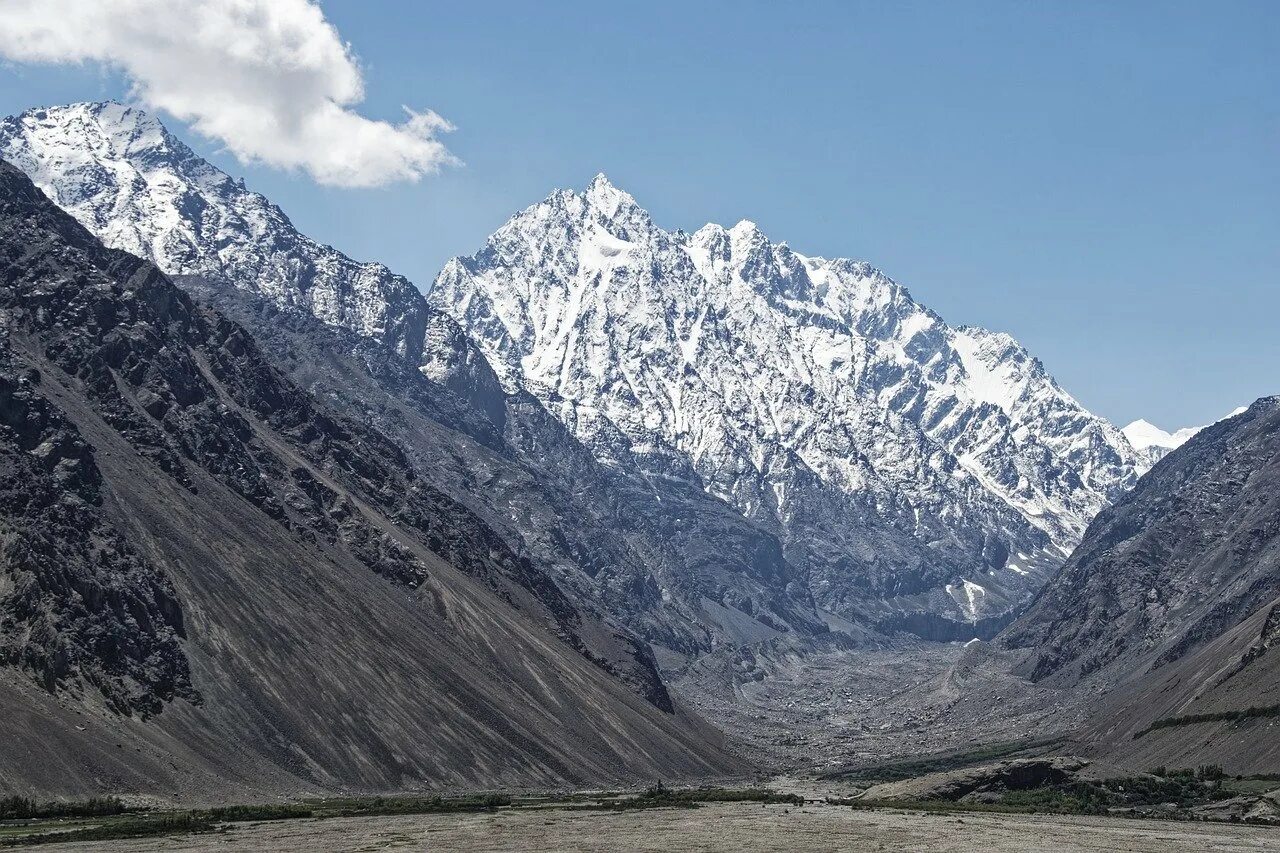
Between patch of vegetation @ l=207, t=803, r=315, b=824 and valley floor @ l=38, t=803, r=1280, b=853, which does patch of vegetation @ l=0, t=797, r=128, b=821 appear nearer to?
patch of vegetation @ l=207, t=803, r=315, b=824

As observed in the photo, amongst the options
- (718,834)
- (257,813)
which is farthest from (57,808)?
(718,834)

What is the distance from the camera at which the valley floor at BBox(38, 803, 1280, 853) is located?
14412 cm

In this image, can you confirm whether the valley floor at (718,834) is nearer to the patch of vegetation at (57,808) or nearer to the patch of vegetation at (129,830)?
the patch of vegetation at (129,830)

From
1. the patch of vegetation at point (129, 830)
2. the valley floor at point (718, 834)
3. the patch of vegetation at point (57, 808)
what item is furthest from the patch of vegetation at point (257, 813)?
→ the patch of vegetation at point (57, 808)

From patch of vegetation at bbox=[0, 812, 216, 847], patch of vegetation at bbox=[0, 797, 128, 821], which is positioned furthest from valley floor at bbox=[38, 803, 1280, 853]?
patch of vegetation at bbox=[0, 797, 128, 821]

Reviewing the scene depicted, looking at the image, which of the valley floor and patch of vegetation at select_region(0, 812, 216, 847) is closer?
patch of vegetation at select_region(0, 812, 216, 847)

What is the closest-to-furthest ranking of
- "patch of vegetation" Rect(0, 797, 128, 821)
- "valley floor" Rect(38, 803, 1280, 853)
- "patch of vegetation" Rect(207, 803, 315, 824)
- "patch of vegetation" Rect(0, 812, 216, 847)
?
"patch of vegetation" Rect(0, 812, 216, 847)
"valley floor" Rect(38, 803, 1280, 853)
"patch of vegetation" Rect(0, 797, 128, 821)
"patch of vegetation" Rect(207, 803, 315, 824)

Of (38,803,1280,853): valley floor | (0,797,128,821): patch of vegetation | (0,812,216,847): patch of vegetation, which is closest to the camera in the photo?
(0,812,216,847): patch of vegetation

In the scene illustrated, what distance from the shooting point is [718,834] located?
16112 cm

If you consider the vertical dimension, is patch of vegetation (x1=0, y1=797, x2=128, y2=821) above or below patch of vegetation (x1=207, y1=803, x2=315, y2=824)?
below

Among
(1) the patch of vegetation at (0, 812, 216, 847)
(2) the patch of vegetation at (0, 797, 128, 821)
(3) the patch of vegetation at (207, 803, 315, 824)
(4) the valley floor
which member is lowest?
(2) the patch of vegetation at (0, 797, 128, 821)

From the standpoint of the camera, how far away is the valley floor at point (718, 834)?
473 feet

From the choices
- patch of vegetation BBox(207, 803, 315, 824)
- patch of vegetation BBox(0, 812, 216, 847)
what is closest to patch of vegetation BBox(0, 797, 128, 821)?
patch of vegetation BBox(0, 812, 216, 847)

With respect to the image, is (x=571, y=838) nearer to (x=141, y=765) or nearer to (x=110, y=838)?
(x=110, y=838)
